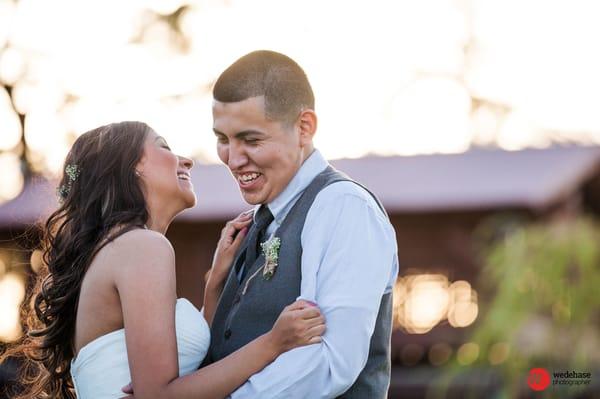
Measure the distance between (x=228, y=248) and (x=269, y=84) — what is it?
Result: 70cm

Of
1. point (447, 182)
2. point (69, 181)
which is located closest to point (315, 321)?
point (69, 181)

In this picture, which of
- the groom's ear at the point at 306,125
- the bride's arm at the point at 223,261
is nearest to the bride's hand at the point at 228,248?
the bride's arm at the point at 223,261

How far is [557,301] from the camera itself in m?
8.14

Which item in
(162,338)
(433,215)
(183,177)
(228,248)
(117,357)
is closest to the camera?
(162,338)

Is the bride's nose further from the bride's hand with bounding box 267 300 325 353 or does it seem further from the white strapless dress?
the bride's hand with bounding box 267 300 325 353

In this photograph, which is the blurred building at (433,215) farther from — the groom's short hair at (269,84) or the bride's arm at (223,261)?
the groom's short hair at (269,84)

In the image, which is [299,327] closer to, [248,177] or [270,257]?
[270,257]

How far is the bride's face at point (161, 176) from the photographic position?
466cm

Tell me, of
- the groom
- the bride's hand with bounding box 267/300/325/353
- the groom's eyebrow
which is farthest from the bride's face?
the bride's hand with bounding box 267/300/325/353

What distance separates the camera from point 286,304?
4.32 meters

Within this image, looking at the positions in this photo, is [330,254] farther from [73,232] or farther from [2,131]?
[2,131]

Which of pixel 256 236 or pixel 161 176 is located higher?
pixel 161 176

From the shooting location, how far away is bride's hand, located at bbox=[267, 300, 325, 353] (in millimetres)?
4133

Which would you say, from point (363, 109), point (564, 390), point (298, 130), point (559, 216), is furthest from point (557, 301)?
point (363, 109)
